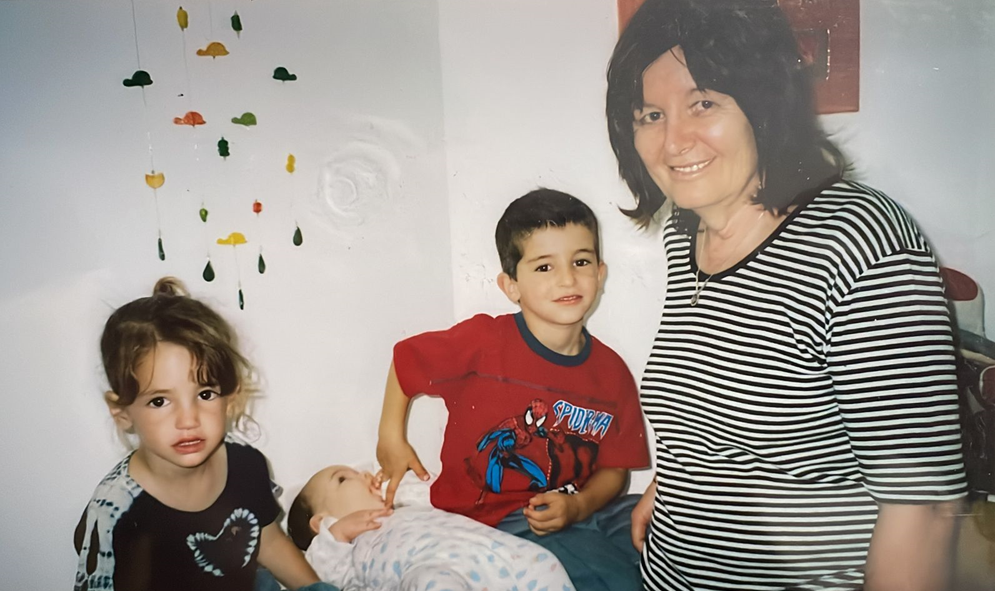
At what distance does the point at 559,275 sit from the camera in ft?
3.86

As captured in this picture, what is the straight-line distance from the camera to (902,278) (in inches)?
39.5

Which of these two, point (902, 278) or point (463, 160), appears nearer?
point (902, 278)

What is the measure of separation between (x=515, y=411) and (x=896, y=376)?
0.54 metres

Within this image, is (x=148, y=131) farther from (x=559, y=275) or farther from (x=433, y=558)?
(x=433, y=558)

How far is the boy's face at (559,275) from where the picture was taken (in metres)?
1.17

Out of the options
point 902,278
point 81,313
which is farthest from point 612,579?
point 81,313

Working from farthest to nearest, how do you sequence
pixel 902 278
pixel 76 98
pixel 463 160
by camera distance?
1. pixel 463 160
2. pixel 76 98
3. pixel 902 278

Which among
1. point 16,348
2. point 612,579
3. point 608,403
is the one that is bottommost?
point 612,579

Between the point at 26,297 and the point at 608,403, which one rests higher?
the point at 26,297

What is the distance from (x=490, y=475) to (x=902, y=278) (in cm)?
67

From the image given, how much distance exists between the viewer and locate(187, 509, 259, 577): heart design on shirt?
1.15m

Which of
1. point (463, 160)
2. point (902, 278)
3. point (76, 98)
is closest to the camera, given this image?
point (902, 278)

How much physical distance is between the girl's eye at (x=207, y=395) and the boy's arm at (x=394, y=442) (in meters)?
0.26

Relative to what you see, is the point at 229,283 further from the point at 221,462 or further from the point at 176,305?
the point at 221,462
